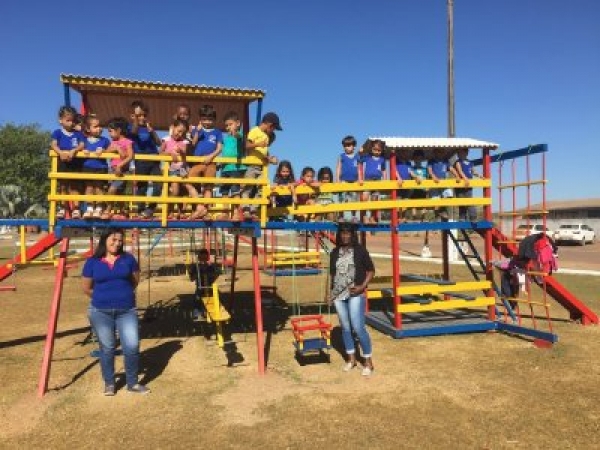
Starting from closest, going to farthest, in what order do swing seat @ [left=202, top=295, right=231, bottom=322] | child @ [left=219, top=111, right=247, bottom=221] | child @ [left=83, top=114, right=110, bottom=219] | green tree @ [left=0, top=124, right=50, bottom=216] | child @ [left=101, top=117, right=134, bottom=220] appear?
child @ [left=101, top=117, right=134, bottom=220]
child @ [left=83, top=114, right=110, bottom=219]
child @ [left=219, top=111, right=247, bottom=221]
swing seat @ [left=202, top=295, right=231, bottom=322]
green tree @ [left=0, top=124, right=50, bottom=216]

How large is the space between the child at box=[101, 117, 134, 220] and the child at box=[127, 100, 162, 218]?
0.20 metres

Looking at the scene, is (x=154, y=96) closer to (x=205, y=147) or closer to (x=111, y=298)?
(x=205, y=147)

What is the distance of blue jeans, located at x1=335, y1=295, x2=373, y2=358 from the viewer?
7305 mm

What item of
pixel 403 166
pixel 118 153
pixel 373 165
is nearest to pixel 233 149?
pixel 118 153

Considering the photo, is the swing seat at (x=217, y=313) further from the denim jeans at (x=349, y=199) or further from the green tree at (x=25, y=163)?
the green tree at (x=25, y=163)

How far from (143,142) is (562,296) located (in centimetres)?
922

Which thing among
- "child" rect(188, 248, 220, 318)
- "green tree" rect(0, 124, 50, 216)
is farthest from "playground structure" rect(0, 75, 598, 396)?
"green tree" rect(0, 124, 50, 216)

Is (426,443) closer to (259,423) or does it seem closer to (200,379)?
(259,423)

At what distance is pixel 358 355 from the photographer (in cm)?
844

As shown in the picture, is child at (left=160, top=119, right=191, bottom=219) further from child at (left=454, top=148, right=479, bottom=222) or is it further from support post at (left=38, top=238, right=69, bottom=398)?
child at (left=454, top=148, right=479, bottom=222)

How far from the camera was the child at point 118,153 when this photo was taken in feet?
23.5

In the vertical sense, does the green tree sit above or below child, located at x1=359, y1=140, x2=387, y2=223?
above

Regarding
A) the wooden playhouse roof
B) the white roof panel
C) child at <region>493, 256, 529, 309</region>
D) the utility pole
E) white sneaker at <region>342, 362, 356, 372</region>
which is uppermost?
the utility pole

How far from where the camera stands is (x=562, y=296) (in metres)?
10.4
